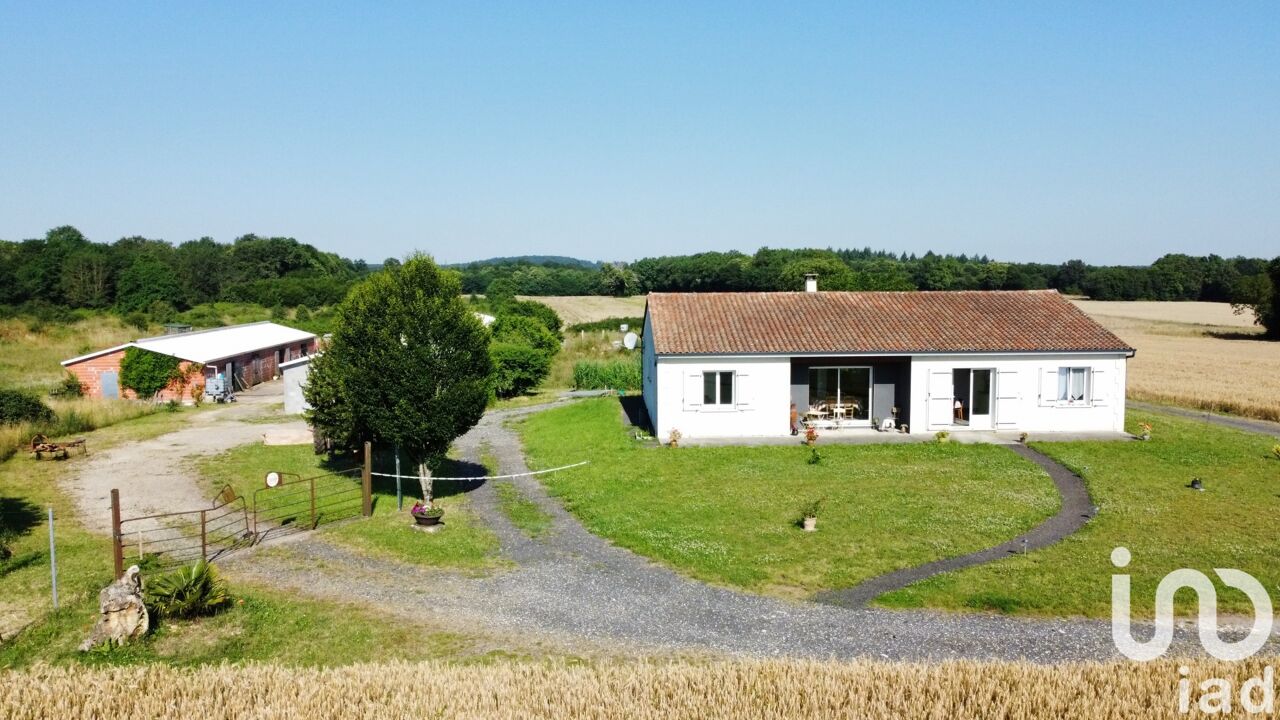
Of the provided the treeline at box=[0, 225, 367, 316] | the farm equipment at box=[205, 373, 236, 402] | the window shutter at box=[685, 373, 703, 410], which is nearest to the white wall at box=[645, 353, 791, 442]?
the window shutter at box=[685, 373, 703, 410]

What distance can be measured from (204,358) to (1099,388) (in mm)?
34550

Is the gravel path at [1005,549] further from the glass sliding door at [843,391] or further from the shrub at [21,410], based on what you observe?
the shrub at [21,410]

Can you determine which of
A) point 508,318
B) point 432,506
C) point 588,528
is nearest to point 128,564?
point 432,506

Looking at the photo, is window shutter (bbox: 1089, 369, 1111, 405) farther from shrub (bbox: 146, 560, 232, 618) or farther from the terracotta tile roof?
shrub (bbox: 146, 560, 232, 618)

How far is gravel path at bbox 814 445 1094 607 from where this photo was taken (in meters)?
12.9

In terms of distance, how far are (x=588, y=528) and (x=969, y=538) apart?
7.22 m

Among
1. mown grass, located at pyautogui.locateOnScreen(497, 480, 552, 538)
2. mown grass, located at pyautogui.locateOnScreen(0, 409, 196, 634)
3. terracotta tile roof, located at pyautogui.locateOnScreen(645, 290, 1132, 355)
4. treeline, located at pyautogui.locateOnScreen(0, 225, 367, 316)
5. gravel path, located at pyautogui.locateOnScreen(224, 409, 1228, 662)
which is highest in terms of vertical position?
treeline, located at pyautogui.locateOnScreen(0, 225, 367, 316)

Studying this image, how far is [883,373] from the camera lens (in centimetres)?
2605

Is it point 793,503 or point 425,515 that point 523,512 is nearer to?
point 425,515

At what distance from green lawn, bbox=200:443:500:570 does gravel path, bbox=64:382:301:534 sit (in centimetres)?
75

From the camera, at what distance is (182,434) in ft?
92.7

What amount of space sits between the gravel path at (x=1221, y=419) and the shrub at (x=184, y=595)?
29070mm

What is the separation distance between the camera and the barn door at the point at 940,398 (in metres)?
25.3

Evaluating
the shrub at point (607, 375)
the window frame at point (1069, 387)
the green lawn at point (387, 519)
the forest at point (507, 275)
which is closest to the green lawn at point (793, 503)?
the green lawn at point (387, 519)
